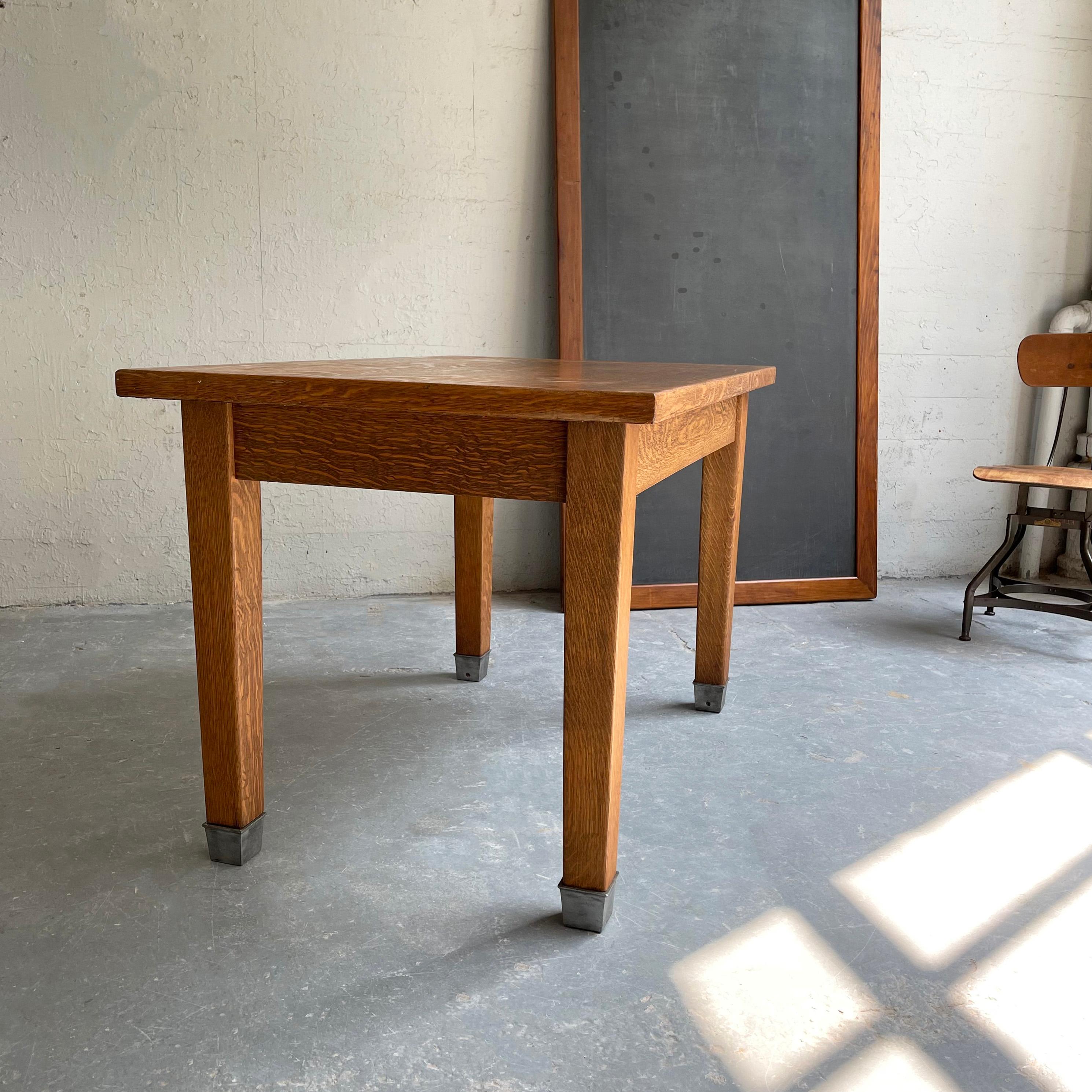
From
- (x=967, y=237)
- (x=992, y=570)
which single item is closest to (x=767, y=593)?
(x=992, y=570)

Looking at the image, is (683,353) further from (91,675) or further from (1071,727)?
(91,675)

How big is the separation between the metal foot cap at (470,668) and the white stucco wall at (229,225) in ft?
3.51

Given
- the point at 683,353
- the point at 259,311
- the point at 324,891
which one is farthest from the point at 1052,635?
the point at 259,311

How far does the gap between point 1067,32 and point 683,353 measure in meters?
1.93

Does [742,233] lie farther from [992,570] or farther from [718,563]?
[718,563]

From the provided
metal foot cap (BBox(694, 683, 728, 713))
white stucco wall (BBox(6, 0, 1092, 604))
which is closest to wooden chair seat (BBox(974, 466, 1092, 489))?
white stucco wall (BBox(6, 0, 1092, 604))

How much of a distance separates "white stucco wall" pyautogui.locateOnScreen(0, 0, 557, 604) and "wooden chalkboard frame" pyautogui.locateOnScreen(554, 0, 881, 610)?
128mm

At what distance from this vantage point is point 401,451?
1478mm

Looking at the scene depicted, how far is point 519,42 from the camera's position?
334cm

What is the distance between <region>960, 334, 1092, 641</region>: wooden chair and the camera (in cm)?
305

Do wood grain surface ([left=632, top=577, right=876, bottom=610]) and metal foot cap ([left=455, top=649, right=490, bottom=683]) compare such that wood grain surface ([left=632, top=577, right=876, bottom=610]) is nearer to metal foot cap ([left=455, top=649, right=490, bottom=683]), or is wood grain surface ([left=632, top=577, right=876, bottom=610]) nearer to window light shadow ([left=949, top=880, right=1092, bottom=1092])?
metal foot cap ([left=455, top=649, right=490, bottom=683])

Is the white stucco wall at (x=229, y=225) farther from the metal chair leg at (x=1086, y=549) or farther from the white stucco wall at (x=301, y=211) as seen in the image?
the metal chair leg at (x=1086, y=549)

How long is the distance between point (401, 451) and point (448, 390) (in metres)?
0.16

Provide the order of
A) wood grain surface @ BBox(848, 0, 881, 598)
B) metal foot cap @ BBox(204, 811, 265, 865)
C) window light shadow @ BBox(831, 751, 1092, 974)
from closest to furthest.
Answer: window light shadow @ BBox(831, 751, 1092, 974)
metal foot cap @ BBox(204, 811, 265, 865)
wood grain surface @ BBox(848, 0, 881, 598)
